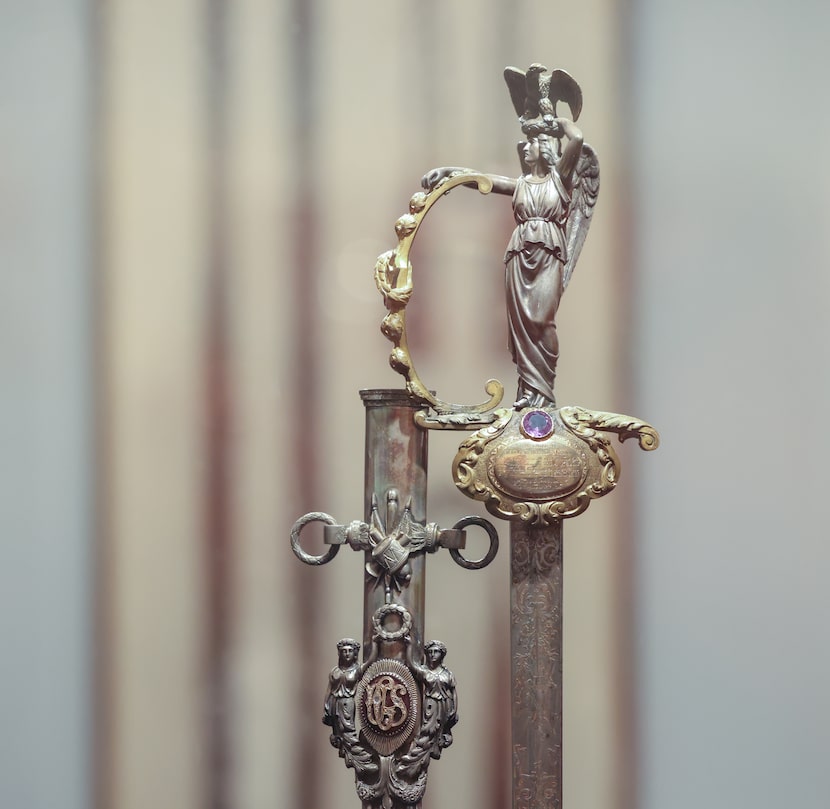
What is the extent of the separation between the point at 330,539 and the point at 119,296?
1.03 meters

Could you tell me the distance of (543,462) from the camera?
2326 mm

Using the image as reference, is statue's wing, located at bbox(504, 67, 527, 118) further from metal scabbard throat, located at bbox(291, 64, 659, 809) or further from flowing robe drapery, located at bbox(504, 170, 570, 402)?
flowing robe drapery, located at bbox(504, 170, 570, 402)

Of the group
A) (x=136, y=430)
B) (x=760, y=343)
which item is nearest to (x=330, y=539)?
(x=136, y=430)

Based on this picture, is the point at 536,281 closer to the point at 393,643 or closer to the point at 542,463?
the point at 542,463

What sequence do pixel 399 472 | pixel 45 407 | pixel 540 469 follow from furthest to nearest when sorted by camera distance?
pixel 45 407
pixel 399 472
pixel 540 469

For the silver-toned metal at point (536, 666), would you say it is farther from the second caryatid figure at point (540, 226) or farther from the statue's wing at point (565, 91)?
the statue's wing at point (565, 91)

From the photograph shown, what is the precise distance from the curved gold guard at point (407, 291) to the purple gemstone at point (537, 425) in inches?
3.8

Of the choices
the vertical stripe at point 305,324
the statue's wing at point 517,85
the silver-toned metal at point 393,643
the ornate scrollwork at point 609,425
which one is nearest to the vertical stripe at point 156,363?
the vertical stripe at point 305,324

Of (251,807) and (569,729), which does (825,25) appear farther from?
(251,807)

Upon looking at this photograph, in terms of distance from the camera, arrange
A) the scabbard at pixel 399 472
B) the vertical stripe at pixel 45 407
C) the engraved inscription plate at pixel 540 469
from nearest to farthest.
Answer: the engraved inscription plate at pixel 540 469 → the scabbard at pixel 399 472 → the vertical stripe at pixel 45 407

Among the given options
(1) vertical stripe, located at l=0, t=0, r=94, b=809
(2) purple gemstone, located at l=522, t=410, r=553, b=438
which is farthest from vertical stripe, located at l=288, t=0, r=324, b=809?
(2) purple gemstone, located at l=522, t=410, r=553, b=438

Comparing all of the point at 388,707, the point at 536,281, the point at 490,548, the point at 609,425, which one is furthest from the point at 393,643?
the point at 536,281

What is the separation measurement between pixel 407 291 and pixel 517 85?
0.50 m

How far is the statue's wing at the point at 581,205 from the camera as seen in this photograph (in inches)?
97.3
